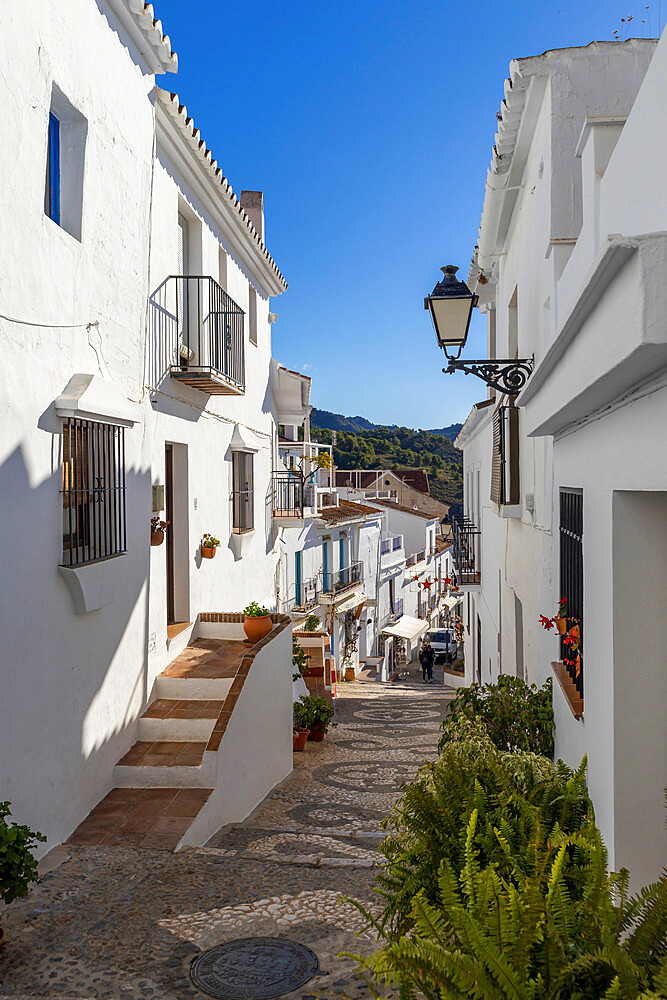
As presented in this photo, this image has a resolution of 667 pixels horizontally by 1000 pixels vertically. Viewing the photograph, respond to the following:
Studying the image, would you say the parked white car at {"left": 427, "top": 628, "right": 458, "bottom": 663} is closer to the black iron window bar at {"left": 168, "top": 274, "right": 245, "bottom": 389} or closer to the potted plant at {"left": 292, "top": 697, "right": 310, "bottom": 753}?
the potted plant at {"left": 292, "top": 697, "right": 310, "bottom": 753}

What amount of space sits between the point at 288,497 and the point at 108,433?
1042 centimetres

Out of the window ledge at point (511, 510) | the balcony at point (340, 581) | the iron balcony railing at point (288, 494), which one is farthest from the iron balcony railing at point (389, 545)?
the window ledge at point (511, 510)

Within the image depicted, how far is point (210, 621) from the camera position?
11.2 m

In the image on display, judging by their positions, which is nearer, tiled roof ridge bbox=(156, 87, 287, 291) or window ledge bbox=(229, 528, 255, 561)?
tiled roof ridge bbox=(156, 87, 287, 291)

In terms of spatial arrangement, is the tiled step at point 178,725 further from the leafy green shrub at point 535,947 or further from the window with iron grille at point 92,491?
the leafy green shrub at point 535,947

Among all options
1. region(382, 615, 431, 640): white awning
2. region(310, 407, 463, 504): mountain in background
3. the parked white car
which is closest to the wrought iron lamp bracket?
region(382, 615, 431, 640): white awning

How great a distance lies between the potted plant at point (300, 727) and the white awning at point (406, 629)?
23809 millimetres

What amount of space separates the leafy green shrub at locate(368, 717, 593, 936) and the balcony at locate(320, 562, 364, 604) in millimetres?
20310

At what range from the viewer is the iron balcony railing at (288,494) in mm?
17062

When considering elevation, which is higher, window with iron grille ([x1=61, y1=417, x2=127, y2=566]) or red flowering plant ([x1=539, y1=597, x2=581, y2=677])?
window with iron grille ([x1=61, y1=417, x2=127, y2=566])

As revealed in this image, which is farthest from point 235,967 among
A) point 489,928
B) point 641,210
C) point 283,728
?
point 283,728

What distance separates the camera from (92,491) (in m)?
Result: 6.66

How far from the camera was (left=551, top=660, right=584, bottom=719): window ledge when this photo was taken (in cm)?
481

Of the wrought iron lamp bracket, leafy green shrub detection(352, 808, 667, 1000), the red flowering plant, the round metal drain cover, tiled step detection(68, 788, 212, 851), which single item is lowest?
tiled step detection(68, 788, 212, 851)
